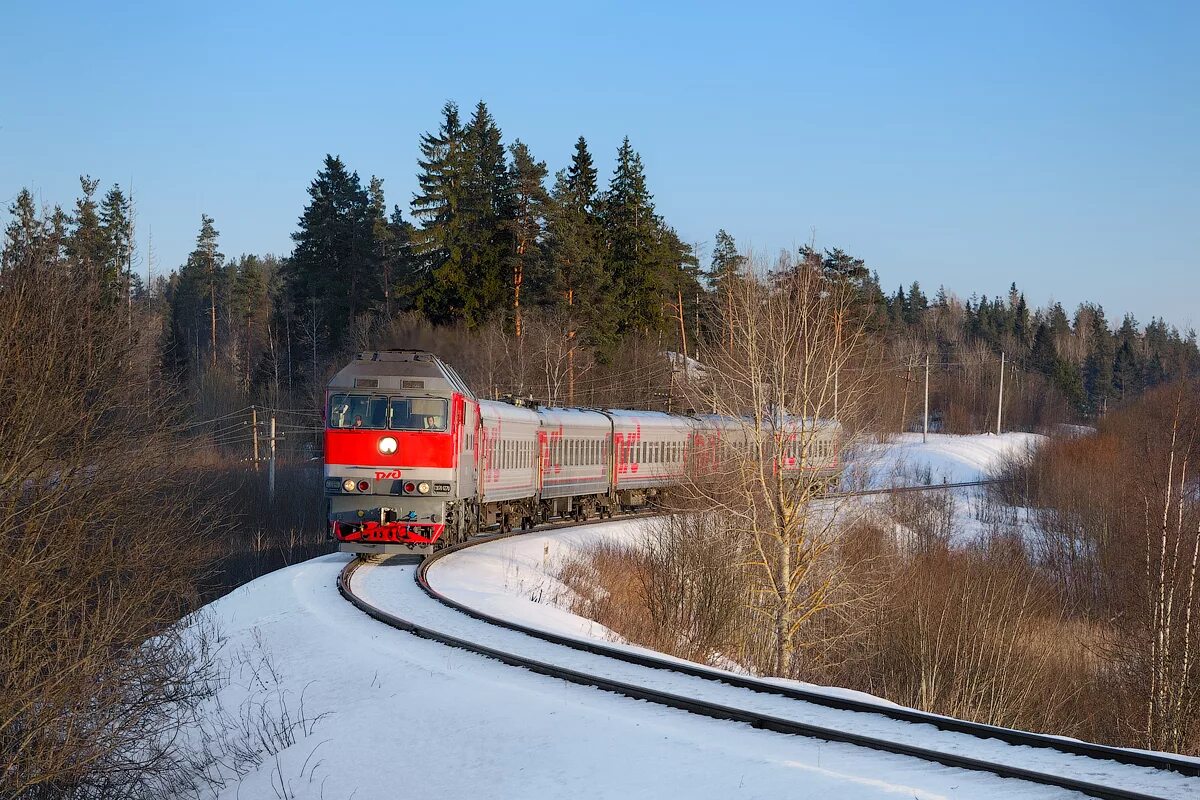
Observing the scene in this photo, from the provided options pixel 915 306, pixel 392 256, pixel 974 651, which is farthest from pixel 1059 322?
pixel 974 651

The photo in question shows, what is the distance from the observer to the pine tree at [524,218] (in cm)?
5425

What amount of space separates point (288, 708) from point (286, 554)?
2686cm

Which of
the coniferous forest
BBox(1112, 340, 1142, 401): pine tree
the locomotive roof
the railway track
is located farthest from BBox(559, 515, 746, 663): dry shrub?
BBox(1112, 340, 1142, 401): pine tree

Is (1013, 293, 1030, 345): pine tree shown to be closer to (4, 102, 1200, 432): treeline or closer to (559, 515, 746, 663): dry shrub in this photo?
(4, 102, 1200, 432): treeline

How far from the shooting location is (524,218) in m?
54.7

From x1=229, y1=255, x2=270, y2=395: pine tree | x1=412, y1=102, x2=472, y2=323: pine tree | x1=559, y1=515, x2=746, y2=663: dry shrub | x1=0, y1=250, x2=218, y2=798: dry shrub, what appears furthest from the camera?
x1=229, y1=255, x2=270, y2=395: pine tree

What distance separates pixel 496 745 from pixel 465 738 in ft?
1.42

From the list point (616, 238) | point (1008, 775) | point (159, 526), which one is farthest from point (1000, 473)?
point (1008, 775)

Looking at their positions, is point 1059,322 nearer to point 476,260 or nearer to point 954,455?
point 954,455

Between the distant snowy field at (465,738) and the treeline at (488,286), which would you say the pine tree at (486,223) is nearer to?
the treeline at (488,286)

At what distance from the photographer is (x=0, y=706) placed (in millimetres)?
11508

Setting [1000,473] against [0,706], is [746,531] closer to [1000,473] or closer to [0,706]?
[0,706]

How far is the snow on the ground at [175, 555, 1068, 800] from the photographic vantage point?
8391 millimetres

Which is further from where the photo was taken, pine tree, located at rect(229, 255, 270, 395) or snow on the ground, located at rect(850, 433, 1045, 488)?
pine tree, located at rect(229, 255, 270, 395)
